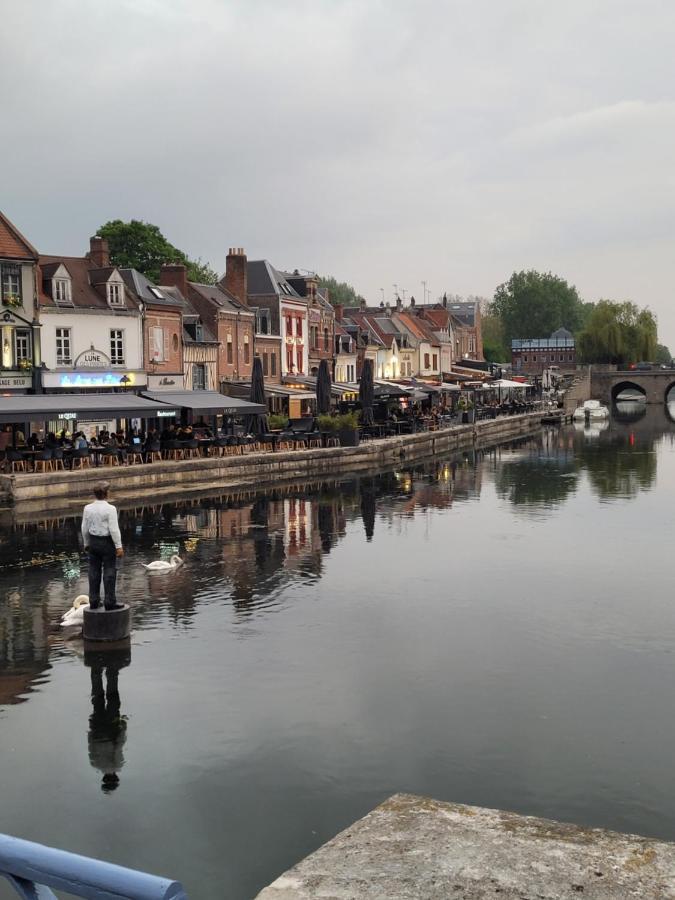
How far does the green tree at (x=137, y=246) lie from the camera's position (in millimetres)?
68000

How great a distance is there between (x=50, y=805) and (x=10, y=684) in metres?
4.18

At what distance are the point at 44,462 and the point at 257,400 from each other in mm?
12569

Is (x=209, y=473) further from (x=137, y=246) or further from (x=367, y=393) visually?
(x=137, y=246)

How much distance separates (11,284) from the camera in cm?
4153

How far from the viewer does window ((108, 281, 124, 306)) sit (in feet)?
154

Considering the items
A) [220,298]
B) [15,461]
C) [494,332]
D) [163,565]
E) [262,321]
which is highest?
[494,332]

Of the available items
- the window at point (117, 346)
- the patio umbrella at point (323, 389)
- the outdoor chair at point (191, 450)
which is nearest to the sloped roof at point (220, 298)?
the window at point (117, 346)

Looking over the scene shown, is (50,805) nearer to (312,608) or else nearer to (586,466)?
(312,608)

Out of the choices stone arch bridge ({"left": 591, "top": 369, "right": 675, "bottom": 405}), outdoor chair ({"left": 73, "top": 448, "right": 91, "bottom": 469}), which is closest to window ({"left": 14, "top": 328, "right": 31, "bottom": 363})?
outdoor chair ({"left": 73, "top": 448, "right": 91, "bottom": 469})

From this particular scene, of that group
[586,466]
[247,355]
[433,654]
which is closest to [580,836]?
[433,654]

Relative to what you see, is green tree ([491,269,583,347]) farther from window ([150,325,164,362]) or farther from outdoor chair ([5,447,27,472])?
outdoor chair ([5,447,27,472])

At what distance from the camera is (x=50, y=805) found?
30.5 ft

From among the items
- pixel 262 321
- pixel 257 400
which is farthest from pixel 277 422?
pixel 262 321

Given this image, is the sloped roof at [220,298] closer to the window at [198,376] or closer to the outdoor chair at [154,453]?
the window at [198,376]
